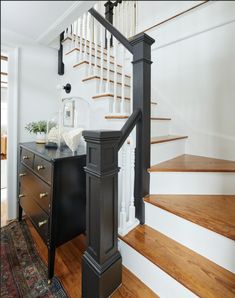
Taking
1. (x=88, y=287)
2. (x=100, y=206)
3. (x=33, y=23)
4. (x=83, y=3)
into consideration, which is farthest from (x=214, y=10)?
(x=88, y=287)

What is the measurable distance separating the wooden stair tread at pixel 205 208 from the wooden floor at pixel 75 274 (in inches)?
18.8

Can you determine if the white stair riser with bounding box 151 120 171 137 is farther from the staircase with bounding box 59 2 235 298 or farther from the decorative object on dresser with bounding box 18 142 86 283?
the decorative object on dresser with bounding box 18 142 86 283

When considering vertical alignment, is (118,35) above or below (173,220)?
above

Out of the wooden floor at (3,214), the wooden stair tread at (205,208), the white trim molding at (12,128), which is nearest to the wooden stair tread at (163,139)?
the wooden stair tread at (205,208)

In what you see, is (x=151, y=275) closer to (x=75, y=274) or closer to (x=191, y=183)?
(x=75, y=274)

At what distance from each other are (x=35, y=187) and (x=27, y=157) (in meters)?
0.32

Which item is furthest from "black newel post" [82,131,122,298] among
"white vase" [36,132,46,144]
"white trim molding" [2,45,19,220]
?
"white trim molding" [2,45,19,220]

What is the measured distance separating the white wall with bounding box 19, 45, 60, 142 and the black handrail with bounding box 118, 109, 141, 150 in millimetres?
1331

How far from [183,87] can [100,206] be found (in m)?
1.71

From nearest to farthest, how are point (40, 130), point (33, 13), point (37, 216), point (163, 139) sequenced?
point (33, 13) → point (37, 216) → point (163, 139) → point (40, 130)

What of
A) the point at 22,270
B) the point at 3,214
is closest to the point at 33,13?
the point at 22,270

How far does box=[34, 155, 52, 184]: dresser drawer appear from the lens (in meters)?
1.31

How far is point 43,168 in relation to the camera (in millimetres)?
1392

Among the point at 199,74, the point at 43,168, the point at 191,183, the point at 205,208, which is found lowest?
the point at 205,208
